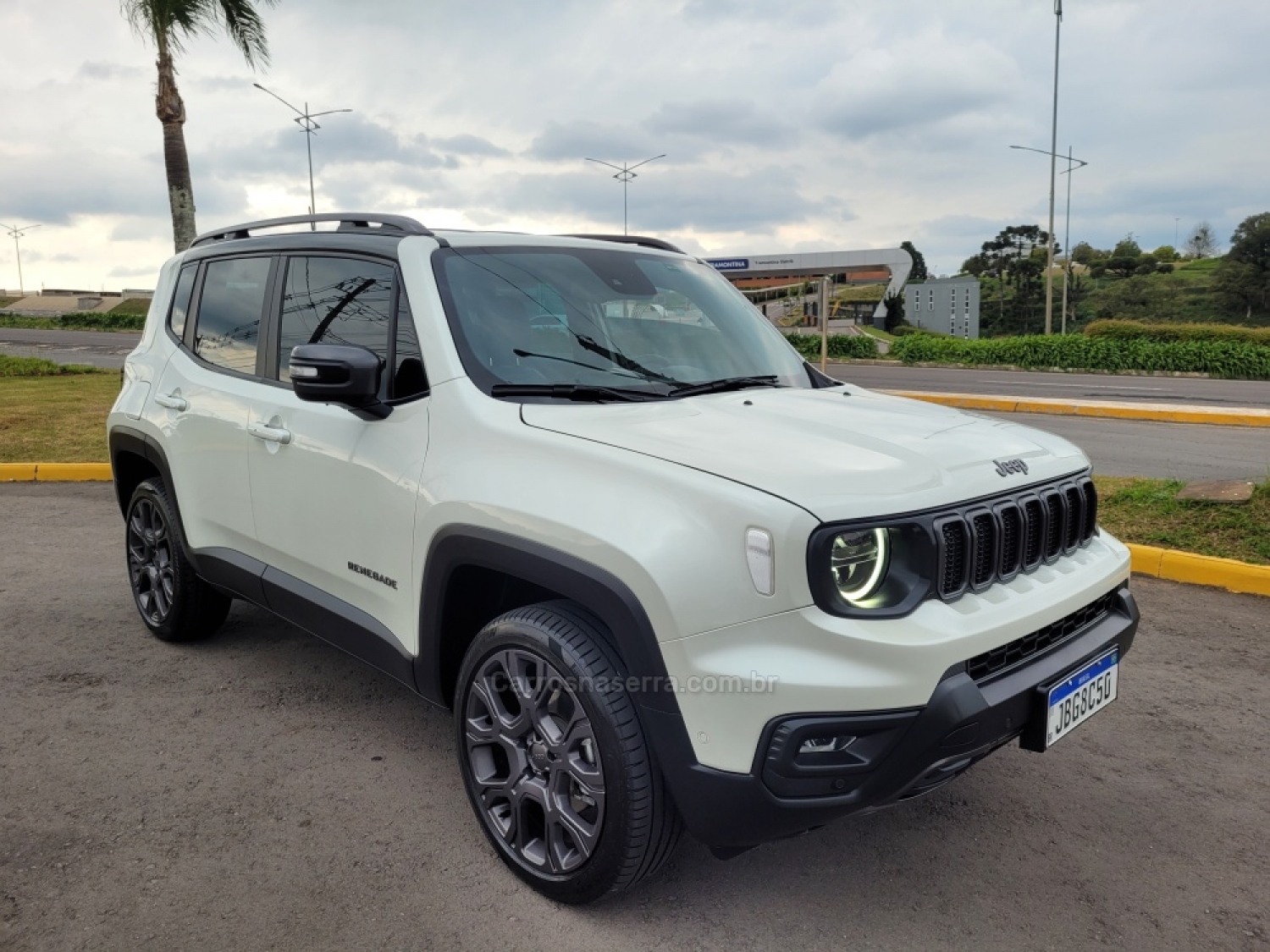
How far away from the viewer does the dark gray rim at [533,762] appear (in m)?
2.56

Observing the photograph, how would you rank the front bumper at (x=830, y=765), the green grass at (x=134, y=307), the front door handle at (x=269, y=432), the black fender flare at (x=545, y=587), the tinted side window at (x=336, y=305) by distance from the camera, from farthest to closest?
the green grass at (x=134, y=307) < the front door handle at (x=269, y=432) < the tinted side window at (x=336, y=305) < the black fender flare at (x=545, y=587) < the front bumper at (x=830, y=765)

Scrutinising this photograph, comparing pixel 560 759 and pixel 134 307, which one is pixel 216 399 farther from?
pixel 134 307

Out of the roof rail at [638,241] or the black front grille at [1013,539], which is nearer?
the black front grille at [1013,539]

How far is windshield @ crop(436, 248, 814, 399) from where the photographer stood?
309 centimetres

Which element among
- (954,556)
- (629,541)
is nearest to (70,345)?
(629,541)

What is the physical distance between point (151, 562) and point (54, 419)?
8357 millimetres

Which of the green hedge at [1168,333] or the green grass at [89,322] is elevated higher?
the green grass at [89,322]

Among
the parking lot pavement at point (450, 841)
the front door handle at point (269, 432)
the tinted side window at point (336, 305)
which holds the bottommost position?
the parking lot pavement at point (450, 841)

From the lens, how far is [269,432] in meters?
3.61

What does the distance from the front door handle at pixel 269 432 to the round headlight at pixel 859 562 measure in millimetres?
2133

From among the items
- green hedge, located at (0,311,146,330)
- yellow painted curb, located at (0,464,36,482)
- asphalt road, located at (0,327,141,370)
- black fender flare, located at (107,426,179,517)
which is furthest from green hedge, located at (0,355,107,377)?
green hedge, located at (0,311,146,330)

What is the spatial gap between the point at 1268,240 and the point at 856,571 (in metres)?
98.1

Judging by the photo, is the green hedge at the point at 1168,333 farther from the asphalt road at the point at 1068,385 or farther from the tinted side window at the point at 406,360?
the tinted side window at the point at 406,360

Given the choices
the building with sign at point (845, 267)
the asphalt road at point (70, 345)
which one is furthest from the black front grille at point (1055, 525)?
the building with sign at point (845, 267)
